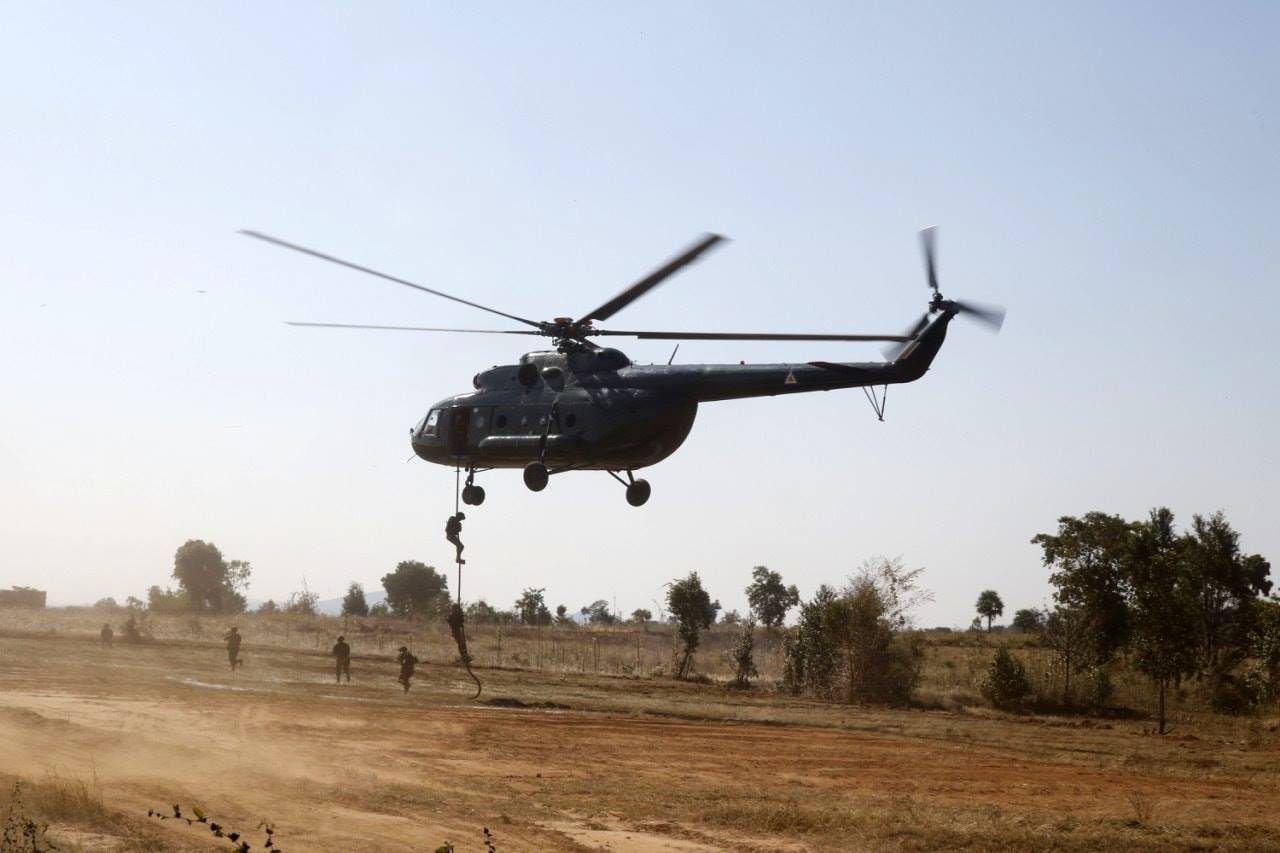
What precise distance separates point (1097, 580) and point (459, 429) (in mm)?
30019

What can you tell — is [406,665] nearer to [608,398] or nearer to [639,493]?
[639,493]

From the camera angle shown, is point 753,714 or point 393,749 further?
point 753,714

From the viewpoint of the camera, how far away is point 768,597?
10469 centimetres

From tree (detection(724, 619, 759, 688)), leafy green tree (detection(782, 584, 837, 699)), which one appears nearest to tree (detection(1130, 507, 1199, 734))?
leafy green tree (detection(782, 584, 837, 699))

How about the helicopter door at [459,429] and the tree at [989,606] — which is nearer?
the helicopter door at [459,429]

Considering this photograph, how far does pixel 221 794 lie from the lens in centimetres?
2147

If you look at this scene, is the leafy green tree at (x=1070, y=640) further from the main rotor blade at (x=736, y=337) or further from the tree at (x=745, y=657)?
the main rotor blade at (x=736, y=337)

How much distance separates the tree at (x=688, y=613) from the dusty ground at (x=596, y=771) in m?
14.9

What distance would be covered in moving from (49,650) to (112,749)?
28.3m

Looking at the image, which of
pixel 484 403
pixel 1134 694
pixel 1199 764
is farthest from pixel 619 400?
pixel 1134 694

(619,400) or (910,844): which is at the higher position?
(619,400)

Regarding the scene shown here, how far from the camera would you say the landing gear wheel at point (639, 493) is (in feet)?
75.8

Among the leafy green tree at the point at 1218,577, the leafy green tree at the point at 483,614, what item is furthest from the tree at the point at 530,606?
the leafy green tree at the point at 1218,577

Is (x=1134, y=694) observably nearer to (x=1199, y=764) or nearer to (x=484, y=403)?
(x=1199, y=764)
